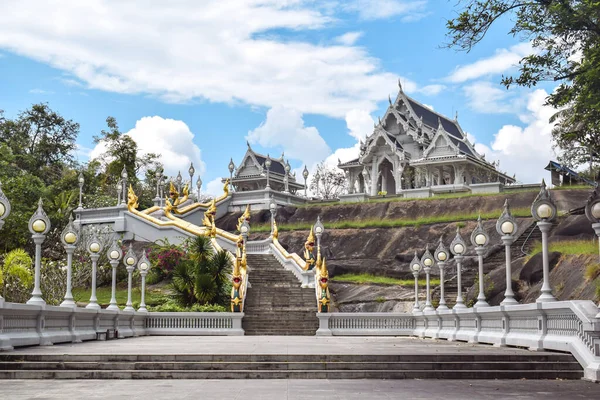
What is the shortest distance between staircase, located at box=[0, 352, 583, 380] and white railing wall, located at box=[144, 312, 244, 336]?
1519 cm

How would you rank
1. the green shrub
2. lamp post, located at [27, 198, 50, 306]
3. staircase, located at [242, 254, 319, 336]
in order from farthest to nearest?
1. staircase, located at [242, 254, 319, 336]
2. the green shrub
3. lamp post, located at [27, 198, 50, 306]

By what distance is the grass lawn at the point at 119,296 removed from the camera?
114 feet

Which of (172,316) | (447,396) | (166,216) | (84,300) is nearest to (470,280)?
(172,316)

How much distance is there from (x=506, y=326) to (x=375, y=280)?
65.9 ft

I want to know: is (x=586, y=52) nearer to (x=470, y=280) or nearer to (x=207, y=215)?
(x=470, y=280)

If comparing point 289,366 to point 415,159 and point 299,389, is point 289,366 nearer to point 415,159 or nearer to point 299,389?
point 299,389

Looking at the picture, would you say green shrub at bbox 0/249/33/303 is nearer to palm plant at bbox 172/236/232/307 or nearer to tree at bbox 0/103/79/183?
palm plant at bbox 172/236/232/307

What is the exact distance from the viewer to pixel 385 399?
10.0 m

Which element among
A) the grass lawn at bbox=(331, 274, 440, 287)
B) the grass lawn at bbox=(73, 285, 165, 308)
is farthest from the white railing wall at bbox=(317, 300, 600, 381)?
the grass lawn at bbox=(73, 285, 165, 308)

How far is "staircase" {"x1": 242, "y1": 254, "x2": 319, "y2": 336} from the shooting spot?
98.0 ft

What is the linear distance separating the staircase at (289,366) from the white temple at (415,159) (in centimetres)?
3830

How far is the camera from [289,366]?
13594 mm

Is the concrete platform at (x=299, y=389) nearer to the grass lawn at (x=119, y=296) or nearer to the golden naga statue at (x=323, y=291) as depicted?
the golden naga statue at (x=323, y=291)

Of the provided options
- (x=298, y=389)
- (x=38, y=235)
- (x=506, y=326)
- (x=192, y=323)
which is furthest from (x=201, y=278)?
(x=298, y=389)
